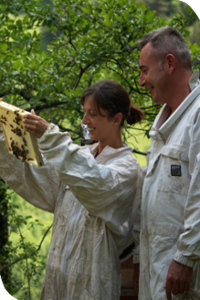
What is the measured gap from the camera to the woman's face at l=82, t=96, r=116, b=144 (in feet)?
7.18

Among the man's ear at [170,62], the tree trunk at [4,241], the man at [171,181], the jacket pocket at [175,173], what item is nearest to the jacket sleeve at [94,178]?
the man at [171,181]

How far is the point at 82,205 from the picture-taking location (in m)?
2.09

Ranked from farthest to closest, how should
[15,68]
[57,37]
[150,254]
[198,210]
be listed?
[57,37] → [15,68] → [150,254] → [198,210]

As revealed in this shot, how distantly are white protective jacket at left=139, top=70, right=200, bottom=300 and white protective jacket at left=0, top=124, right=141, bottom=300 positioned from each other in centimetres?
18

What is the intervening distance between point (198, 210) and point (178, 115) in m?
0.53

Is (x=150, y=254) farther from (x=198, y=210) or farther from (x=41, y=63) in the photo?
(x=41, y=63)

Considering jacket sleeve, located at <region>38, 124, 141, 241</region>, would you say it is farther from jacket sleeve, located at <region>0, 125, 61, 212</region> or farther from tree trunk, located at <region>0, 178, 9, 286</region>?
tree trunk, located at <region>0, 178, 9, 286</region>

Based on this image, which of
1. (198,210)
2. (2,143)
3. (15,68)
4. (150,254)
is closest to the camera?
(198,210)

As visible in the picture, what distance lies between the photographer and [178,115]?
1.87 m

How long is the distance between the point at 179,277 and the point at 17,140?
1131mm

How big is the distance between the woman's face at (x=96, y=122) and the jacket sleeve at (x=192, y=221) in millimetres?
672

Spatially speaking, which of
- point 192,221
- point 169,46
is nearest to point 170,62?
point 169,46

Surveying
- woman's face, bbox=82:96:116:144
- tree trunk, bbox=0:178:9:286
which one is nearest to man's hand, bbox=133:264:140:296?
woman's face, bbox=82:96:116:144

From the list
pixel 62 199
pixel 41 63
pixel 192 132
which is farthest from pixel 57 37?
pixel 192 132
